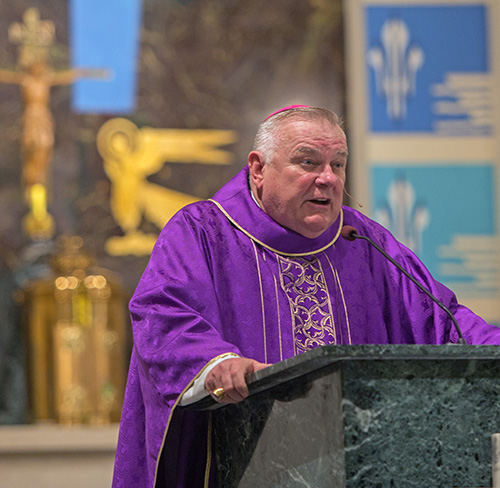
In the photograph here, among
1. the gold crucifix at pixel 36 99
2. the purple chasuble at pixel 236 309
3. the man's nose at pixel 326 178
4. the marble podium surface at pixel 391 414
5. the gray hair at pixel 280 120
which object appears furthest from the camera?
the gold crucifix at pixel 36 99

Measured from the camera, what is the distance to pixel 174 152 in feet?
28.3

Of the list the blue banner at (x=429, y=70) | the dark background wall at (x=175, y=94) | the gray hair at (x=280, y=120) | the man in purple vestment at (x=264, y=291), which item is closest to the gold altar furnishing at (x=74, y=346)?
the dark background wall at (x=175, y=94)

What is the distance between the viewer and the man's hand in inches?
106

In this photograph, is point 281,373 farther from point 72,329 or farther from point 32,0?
point 32,0

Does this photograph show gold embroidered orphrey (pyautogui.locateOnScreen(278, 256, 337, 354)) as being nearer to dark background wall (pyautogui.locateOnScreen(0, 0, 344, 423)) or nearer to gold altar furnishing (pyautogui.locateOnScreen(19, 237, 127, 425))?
gold altar furnishing (pyautogui.locateOnScreen(19, 237, 127, 425))

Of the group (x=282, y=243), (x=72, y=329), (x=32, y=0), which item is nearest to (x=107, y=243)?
(x=72, y=329)

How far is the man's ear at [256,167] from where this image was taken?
139 inches

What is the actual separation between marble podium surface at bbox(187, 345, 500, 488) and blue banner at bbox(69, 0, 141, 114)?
629 centimetres

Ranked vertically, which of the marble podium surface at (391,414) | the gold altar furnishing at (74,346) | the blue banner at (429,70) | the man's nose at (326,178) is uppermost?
the blue banner at (429,70)

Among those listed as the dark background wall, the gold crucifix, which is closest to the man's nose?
the dark background wall

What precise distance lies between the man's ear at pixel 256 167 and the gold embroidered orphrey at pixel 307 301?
0.91ft

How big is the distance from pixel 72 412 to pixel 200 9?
3.43 meters

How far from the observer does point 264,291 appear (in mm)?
3369

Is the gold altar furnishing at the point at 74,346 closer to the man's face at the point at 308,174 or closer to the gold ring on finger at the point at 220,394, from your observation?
the man's face at the point at 308,174
